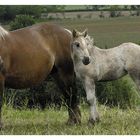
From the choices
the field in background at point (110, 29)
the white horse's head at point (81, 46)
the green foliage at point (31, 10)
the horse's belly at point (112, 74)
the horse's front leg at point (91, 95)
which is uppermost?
the green foliage at point (31, 10)

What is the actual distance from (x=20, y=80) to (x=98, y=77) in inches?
42.1

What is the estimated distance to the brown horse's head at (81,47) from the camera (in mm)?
5434

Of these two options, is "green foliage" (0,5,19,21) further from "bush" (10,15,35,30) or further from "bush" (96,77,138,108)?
"bush" (96,77,138,108)

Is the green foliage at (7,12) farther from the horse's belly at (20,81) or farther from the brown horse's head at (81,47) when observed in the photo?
the brown horse's head at (81,47)

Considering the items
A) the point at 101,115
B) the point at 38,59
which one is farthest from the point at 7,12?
the point at 101,115

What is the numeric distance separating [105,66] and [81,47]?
59 centimetres

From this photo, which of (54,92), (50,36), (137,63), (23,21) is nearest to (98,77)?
(137,63)

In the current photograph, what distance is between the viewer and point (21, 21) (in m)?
7.10

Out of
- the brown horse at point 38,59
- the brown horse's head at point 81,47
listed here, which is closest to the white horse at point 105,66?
the brown horse's head at point 81,47

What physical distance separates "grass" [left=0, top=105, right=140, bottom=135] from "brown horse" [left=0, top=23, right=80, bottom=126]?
0.37 meters

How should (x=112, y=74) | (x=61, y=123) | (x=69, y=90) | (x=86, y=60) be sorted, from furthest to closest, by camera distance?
1. (x=69, y=90)
2. (x=61, y=123)
3. (x=112, y=74)
4. (x=86, y=60)

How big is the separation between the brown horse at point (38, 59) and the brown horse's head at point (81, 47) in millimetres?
649

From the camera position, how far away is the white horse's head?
5.44 metres

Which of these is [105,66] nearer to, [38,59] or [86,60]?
[86,60]
